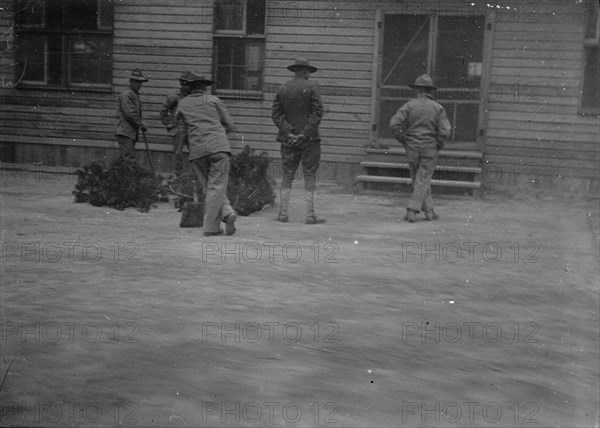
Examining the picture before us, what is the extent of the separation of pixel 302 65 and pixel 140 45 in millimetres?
A: 992

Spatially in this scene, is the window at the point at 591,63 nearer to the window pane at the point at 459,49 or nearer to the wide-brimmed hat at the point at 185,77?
the window pane at the point at 459,49

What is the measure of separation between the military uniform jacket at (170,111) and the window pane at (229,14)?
0.51 meters

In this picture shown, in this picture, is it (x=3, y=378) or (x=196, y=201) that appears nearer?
(x=3, y=378)

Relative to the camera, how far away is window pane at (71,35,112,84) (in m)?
3.83

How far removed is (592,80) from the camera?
449cm

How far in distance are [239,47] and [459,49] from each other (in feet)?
5.64

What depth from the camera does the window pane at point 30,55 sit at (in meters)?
3.57

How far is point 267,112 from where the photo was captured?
4297 millimetres

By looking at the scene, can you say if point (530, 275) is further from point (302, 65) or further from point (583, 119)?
point (302, 65)

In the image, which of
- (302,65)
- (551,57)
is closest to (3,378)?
(302,65)

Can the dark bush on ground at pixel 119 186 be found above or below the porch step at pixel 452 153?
below

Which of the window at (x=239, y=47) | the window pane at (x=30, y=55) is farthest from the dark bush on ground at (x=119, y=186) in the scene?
the window at (x=239, y=47)

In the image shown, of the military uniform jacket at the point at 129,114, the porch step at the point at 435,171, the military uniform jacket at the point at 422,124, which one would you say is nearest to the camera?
the military uniform jacket at the point at 129,114

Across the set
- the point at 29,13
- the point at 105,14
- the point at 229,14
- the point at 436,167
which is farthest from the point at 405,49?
the point at 29,13
